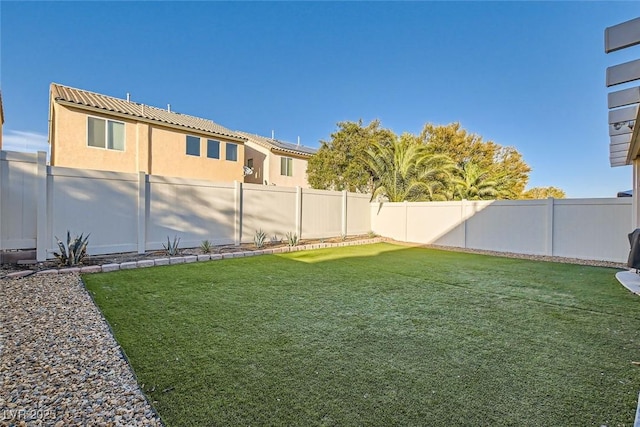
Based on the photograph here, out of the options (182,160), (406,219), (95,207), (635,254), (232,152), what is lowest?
(635,254)

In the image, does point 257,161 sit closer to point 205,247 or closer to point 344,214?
point 344,214

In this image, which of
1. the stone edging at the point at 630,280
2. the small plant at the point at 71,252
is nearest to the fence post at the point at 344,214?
the stone edging at the point at 630,280

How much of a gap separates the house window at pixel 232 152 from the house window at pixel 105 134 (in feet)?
16.2

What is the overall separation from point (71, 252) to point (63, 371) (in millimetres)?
4757

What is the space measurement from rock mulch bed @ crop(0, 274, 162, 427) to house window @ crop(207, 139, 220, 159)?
42.7 ft

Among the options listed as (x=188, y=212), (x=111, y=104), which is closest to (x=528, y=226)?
(x=188, y=212)

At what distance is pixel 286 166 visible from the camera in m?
20.4

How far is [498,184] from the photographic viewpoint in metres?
15.4

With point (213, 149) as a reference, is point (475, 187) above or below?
below

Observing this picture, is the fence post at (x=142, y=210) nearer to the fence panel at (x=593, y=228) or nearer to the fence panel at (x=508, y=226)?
the fence panel at (x=508, y=226)

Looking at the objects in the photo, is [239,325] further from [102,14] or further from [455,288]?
[102,14]

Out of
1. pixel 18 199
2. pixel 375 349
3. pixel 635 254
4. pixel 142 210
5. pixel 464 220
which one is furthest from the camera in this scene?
pixel 464 220

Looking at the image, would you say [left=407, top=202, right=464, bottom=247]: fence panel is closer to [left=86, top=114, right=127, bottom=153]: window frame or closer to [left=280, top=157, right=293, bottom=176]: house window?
[left=280, top=157, right=293, bottom=176]: house window

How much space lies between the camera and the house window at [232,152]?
55.4 feet
